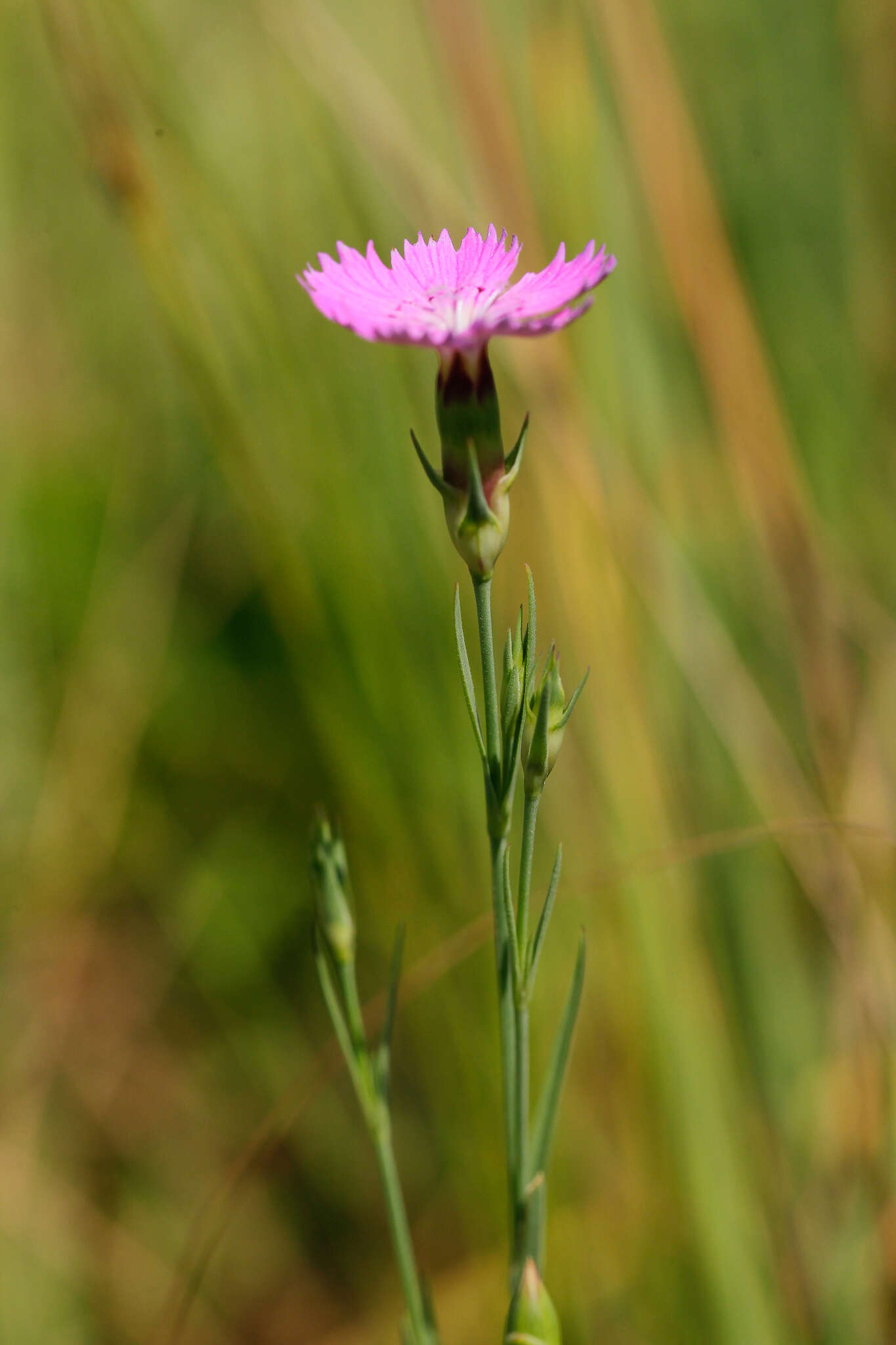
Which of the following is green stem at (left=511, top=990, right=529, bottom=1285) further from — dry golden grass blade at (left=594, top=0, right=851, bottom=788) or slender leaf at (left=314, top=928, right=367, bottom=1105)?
dry golden grass blade at (left=594, top=0, right=851, bottom=788)

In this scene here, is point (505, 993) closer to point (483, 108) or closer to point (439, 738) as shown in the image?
point (439, 738)

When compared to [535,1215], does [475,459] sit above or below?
above

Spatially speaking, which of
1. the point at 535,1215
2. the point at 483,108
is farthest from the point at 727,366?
the point at 535,1215

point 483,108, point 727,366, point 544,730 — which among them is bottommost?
point 544,730

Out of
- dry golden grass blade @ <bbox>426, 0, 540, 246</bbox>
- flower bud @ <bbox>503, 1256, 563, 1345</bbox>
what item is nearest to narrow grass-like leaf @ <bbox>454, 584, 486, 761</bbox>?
flower bud @ <bbox>503, 1256, 563, 1345</bbox>

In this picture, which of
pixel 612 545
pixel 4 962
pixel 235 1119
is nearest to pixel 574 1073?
pixel 235 1119

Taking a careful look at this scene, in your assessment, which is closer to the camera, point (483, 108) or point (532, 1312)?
point (532, 1312)

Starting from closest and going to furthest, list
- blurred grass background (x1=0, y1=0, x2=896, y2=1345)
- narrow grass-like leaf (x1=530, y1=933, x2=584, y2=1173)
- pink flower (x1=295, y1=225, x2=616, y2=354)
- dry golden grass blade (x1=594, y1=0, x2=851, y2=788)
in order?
pink flower (x1=295, y1=225, x2=616, y2=354)
narrow grass-like leaf (x1=530, y1=933, x2=584, y2=1173)
blurred grass background (x1=0, y1=0, x2=896, y2=1345)
dry golden grass blade (x1=594, y1=0, x2=851, y2=788)
